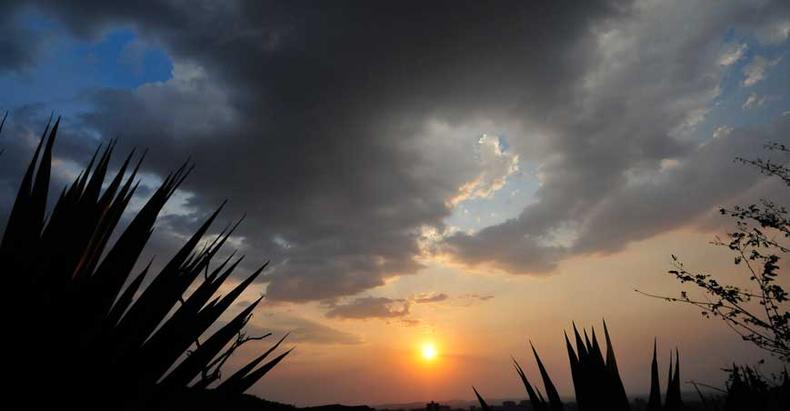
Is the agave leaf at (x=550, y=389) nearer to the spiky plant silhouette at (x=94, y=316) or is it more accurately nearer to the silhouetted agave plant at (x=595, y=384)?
the silhouetted agave plant at (x=595, y=384)

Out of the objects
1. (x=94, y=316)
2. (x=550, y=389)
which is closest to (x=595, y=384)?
(x=550, y=389)

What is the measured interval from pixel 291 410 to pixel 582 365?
33.2 metres

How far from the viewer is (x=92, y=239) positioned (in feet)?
6.37

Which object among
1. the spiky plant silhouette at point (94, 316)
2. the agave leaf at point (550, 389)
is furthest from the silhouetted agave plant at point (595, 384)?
the spiky plant silhouette at point (94, 316)

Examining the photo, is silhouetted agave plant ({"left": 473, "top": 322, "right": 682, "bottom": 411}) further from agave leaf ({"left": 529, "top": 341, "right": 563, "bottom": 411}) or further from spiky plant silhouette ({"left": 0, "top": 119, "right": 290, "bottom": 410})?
spiky plant silhouette ({"left": 0, "top": 119, "right": 290, "bottom": 410})

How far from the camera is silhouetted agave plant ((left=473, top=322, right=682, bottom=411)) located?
2186 mm

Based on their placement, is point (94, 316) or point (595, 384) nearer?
point (94, 316)

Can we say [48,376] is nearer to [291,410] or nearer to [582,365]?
[582,365]

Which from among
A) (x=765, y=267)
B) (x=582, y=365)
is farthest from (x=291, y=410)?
(x=582, y=365)

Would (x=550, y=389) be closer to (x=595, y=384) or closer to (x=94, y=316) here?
(x=595, y=384)

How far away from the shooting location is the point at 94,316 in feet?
5.06

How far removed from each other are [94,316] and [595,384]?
2317 mm

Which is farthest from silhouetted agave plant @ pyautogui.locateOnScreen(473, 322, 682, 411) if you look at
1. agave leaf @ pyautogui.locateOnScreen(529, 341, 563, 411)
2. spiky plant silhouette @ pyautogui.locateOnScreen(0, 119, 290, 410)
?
spiky plant silhouette @ pyautogui.locateOnScreen(0, 119, 290, 410)

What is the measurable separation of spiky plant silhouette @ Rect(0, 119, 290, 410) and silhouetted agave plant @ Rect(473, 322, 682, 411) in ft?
4.71
